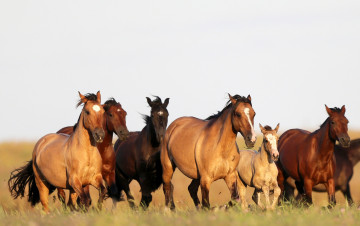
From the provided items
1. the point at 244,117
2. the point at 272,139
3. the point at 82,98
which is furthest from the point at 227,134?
the point at 82,98

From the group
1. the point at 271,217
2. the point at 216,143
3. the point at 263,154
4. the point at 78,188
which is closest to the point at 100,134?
the point at 78,188

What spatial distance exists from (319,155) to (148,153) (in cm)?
330

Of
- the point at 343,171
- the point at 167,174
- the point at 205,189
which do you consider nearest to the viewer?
the point at 205,189

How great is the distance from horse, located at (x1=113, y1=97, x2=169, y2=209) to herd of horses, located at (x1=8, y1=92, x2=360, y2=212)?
0.06 feet

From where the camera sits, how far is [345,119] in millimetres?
12906

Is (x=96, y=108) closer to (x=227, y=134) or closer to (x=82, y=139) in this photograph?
(x=82, y=139)

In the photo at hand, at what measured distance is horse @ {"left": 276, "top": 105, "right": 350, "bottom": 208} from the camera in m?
12.9

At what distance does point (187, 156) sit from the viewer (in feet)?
42.3

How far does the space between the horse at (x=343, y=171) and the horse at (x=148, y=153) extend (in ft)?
8.93

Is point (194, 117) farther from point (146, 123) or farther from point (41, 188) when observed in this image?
point (41, 188)

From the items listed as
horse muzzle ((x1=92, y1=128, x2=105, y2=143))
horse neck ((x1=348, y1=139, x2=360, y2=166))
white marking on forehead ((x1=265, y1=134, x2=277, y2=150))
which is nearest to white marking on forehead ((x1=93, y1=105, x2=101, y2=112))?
horse muzzle ((x1=92, y1=128, x2=105, y2=143))

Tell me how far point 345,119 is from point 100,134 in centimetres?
435

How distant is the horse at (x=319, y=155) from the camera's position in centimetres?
1291

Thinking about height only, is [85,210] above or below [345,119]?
below
